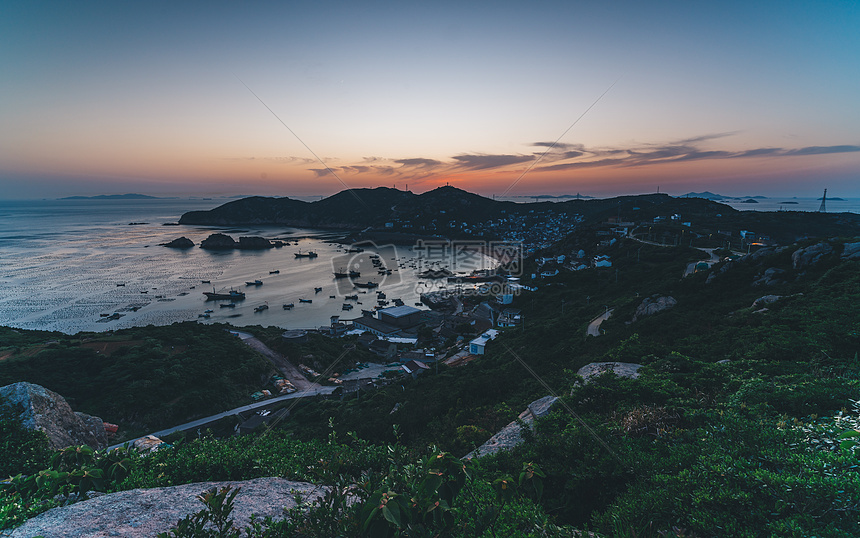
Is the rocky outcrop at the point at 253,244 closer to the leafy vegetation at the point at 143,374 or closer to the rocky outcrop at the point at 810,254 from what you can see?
the leafy vegetation at the point at 143,374

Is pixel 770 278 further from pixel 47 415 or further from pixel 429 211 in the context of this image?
pixel 429 211

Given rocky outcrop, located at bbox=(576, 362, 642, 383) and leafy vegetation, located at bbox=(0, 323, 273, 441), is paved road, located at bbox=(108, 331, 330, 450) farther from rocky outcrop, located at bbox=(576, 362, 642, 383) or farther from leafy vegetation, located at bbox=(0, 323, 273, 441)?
rocky outcrop, located at bbox=(576, 362, 642, 383)

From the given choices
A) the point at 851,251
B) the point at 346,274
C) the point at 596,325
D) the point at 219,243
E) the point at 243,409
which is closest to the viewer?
the point at 851,251

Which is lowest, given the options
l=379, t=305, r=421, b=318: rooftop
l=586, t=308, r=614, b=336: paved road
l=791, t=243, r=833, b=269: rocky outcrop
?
l=379, t=305, r=421, b=318: rooftop

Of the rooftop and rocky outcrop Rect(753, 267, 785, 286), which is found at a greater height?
rocky outcrop Rect(753, 267, 785, 286)

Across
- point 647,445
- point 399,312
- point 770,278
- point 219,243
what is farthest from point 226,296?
point 770,278

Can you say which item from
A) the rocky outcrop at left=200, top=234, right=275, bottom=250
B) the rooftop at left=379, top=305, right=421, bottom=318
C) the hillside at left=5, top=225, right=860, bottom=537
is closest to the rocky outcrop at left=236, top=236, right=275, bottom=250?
the rocky outcrop at left=200, top=234, right=275, bottom=250
